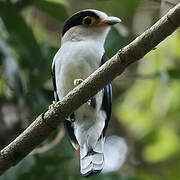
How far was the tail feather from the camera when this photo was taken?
9.89ft

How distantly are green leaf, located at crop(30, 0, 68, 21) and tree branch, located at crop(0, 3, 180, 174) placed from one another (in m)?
1.57

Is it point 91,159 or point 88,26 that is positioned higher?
point 88,26

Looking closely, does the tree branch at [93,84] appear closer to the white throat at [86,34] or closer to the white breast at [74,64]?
the white breast at [74,64]

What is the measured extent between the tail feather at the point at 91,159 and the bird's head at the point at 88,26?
2.39ft

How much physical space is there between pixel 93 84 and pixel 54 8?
5.58ft

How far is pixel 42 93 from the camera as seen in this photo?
4043mm

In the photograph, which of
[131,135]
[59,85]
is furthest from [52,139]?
[131,135]

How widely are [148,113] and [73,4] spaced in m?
1.39

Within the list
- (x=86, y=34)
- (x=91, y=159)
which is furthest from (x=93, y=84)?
(x=86, y=34)

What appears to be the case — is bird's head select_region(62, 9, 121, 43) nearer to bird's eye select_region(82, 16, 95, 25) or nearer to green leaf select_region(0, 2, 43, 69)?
bird's eye select_region(82, 16, 95, 25)

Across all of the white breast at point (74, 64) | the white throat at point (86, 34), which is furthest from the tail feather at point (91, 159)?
the white throat at point (86, 34)

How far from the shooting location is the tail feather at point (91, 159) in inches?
119

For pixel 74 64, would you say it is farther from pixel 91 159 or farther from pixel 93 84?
pixel 93 84

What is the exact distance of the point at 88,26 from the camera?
144 inches
